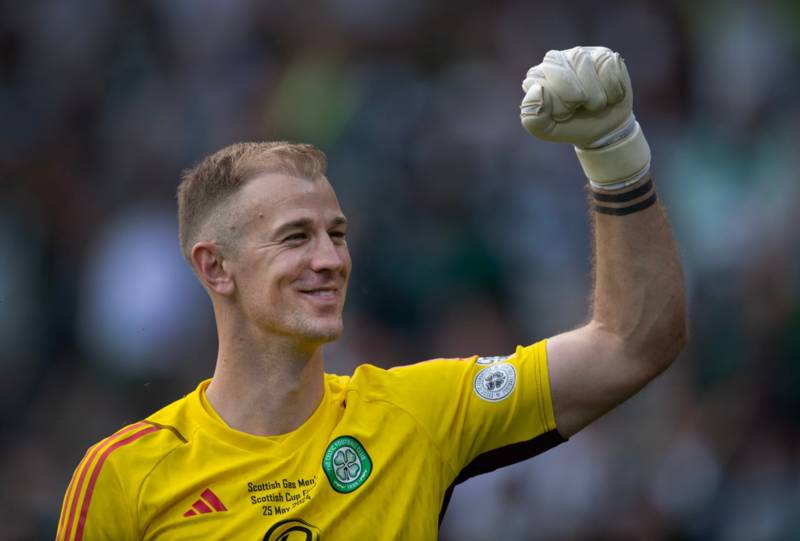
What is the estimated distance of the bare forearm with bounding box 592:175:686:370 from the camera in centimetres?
378

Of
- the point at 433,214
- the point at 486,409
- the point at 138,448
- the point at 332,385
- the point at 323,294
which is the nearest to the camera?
the point at 138,448

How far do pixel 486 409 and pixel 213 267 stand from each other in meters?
0.98

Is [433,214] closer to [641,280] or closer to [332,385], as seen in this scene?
[332,385]

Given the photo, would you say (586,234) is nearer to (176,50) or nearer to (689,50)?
(689,50)

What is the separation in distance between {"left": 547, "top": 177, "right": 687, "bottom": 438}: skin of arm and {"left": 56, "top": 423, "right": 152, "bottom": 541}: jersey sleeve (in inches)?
52.3

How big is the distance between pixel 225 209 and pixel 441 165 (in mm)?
3928

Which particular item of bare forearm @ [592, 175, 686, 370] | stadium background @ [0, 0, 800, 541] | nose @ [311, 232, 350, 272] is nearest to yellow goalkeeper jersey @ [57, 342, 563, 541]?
bare forearm @ [592, 175, 686, 370]

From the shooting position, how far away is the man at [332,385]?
→ 3.67m

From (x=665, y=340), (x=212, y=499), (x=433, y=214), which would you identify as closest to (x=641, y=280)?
(x=665, y=340)

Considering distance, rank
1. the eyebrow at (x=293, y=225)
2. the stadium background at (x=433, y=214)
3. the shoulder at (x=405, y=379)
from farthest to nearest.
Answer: the stadium background at (x=433, y=214), the shoulder at (x=405, y=379), the eyebrow at (x=293, y=225)

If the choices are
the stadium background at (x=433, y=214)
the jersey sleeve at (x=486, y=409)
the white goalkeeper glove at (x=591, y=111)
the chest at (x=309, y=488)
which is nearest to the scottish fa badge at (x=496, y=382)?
the jersey sleeve at (x=486, y=409)

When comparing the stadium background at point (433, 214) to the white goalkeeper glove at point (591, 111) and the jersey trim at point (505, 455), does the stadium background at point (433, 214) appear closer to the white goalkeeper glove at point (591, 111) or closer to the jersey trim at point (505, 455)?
the jersey trim at point (505, 455)

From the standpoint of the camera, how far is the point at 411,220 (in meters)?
7.62

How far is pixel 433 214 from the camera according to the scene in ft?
25.1
